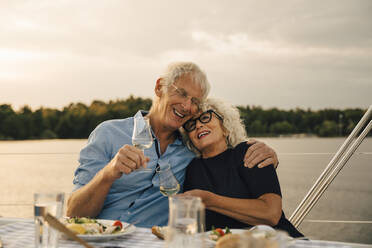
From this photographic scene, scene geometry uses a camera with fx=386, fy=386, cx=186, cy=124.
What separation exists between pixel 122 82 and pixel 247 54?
9.30 m

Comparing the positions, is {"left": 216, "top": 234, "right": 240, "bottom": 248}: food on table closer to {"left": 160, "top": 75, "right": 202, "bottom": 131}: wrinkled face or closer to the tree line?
{"left": 160, "top": 75, "right": 202, "bottom": 131}: wrinkled face

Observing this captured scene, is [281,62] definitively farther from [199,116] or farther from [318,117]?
[199,116]

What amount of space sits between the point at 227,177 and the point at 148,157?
0.54 metres

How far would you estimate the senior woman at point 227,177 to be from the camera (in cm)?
208

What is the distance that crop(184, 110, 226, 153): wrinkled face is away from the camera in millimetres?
2480

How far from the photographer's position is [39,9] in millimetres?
27094

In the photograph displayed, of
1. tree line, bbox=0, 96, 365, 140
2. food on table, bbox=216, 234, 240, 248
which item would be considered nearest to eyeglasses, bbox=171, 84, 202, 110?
food on table, bbox=216, 234, 240, 248

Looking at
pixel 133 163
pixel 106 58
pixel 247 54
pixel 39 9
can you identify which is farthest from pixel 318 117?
pixel 106 58

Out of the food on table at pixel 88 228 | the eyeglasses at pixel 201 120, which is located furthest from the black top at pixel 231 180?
the food on table at pixel 88 228

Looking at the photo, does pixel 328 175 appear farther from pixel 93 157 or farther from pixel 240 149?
pixel 93 157

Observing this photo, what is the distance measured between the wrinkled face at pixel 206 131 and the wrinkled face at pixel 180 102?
0.07 m

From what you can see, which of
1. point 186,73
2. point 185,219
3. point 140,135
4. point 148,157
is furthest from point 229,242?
point 186,73

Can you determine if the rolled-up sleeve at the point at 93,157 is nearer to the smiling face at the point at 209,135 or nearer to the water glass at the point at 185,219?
the smiling face at the point at 209,135

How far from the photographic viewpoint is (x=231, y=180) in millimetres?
2336
